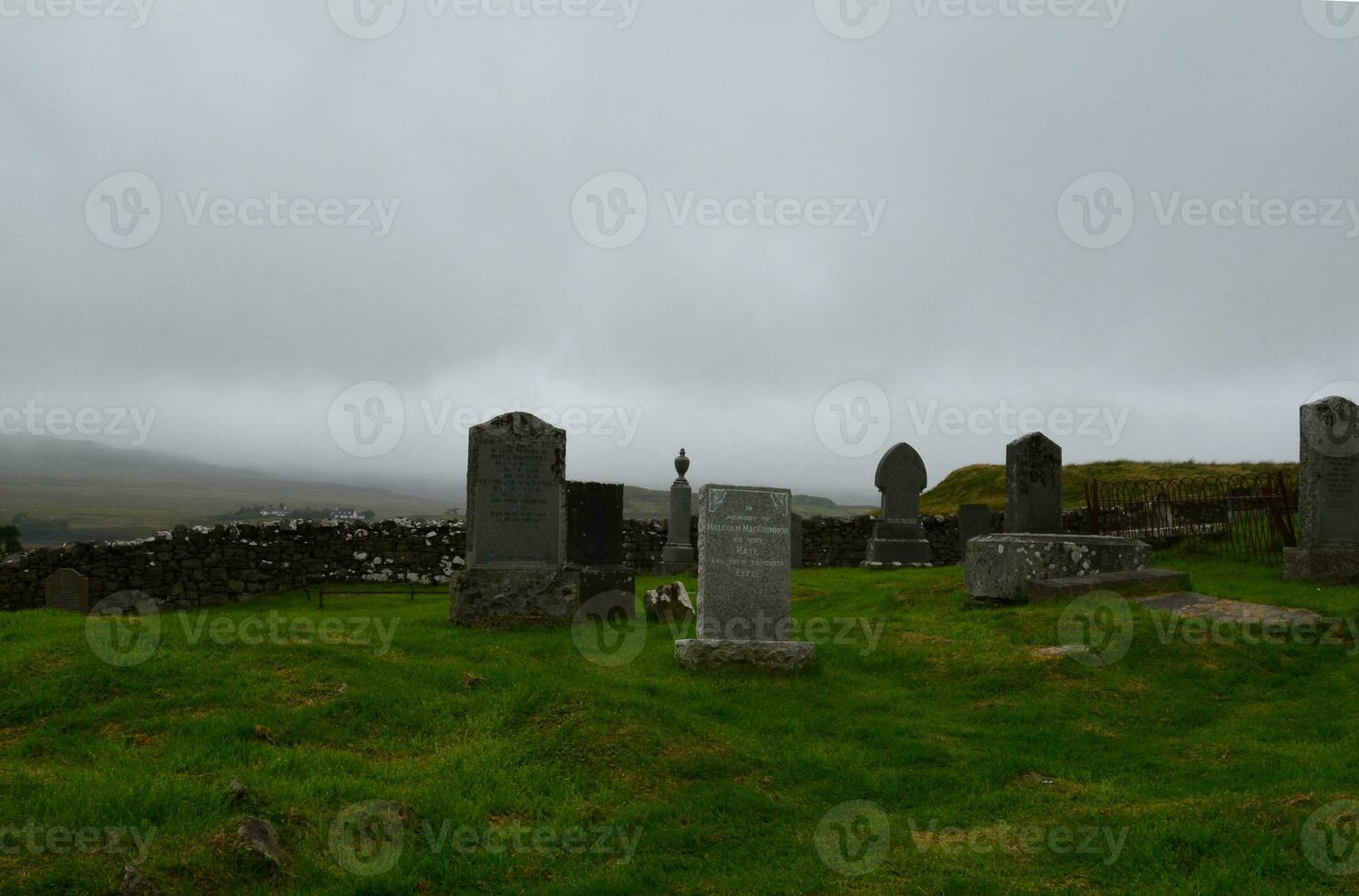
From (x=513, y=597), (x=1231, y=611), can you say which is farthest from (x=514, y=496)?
(x=1231, y=611)

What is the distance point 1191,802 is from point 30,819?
659 cm

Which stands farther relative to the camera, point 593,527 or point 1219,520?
point 1219,520

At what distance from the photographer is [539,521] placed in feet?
35.8

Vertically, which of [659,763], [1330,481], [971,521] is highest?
[1330,481]

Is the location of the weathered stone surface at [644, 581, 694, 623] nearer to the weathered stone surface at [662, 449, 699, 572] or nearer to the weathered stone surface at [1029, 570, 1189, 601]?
the weathered stone surface at [1029, 570, 1189, 601]

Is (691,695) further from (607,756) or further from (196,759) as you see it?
(196,759)

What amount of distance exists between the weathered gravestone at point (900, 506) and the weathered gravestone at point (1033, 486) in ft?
19.7

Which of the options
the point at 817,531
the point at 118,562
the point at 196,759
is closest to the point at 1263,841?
the point at 196,759

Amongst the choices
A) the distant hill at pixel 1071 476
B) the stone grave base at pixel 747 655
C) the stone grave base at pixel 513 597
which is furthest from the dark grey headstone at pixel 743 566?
the distant hill at pixel 1071 476

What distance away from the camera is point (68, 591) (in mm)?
14711

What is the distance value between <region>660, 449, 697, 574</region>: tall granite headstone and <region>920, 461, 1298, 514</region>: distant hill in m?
13.4

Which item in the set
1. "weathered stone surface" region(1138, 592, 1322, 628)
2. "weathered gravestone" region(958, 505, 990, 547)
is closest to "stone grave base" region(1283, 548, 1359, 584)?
"weathered stone surface" region(1138, 592, 1322, 628)

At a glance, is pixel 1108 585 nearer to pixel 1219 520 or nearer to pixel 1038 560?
pixel 1038 560

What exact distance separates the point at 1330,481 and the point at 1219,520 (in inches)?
195
